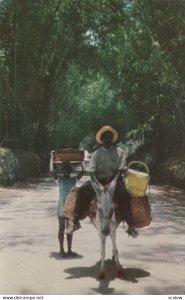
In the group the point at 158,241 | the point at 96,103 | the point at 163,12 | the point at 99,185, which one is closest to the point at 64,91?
the point at 96,103

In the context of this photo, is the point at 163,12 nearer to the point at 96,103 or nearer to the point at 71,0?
the point at 71,0

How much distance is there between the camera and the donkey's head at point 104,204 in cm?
609

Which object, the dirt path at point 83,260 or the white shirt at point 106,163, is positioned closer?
the dirt path at point 83,260

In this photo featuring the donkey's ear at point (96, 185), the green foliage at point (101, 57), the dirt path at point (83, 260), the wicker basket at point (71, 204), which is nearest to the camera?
the dirt path at point (83, 260)

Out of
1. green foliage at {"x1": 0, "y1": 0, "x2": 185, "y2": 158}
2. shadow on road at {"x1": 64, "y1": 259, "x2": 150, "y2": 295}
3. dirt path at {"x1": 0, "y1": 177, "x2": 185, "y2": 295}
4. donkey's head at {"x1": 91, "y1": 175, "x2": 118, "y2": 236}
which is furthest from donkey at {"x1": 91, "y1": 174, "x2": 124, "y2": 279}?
green foliage at {"x1": 0, "y1": 0, "x2": 185, "y2": 158}

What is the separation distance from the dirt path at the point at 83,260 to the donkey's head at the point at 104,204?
593mm

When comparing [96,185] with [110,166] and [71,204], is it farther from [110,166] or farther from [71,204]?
[71,204]

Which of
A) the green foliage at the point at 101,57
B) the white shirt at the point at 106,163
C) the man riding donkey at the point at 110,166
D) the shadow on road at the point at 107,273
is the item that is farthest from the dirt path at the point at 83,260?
the green foliage at the point at 101,57

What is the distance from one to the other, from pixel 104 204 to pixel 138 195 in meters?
0.43

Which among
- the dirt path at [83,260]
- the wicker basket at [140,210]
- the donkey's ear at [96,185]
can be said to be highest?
the donkey's ear at [96,185]

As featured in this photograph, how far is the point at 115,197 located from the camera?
21.0 ft

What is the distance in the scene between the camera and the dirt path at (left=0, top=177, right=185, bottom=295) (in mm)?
5802

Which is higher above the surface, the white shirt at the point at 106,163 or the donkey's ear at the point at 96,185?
the white shirt at the point at 106,163

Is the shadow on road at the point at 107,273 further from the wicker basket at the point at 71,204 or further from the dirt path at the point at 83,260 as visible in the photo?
the wicker basket at the point at 71,204
